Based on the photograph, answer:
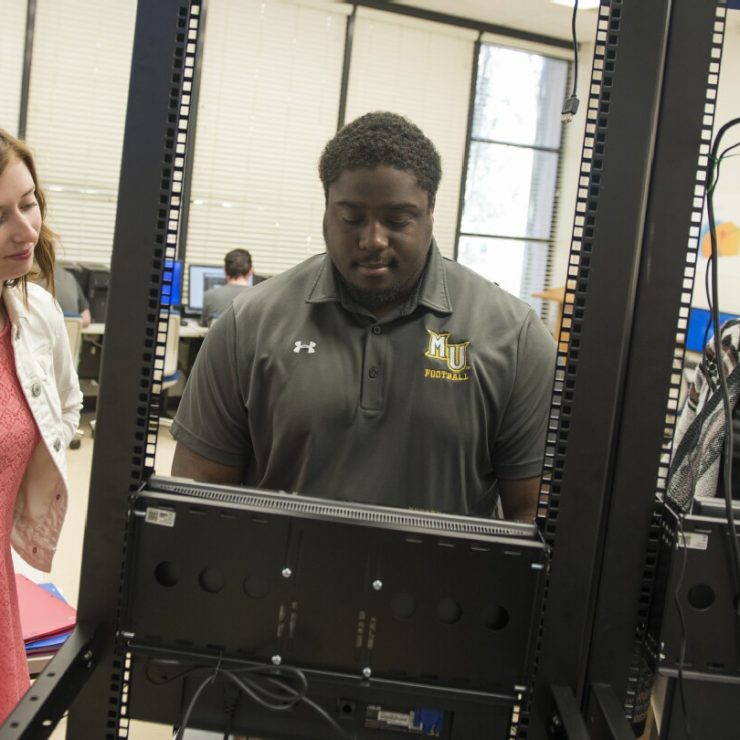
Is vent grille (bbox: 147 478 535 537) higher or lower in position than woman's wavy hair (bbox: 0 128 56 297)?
lower

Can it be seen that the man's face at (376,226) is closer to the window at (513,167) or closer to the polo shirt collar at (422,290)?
the polo shirt collar at (422,290)

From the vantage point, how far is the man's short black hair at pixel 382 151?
4.81ft

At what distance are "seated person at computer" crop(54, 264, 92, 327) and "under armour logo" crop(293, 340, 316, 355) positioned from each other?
4.21m

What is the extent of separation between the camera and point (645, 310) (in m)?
0.82

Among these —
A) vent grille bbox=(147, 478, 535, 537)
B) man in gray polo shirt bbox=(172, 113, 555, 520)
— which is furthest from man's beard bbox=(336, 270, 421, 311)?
vent grille bbox=(147, 478, 535, 537)

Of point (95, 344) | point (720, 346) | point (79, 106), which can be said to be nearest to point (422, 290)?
point (720, 346)

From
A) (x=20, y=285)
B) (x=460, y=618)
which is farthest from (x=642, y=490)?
(x=20, y=285)

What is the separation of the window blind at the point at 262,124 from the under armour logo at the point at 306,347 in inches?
224

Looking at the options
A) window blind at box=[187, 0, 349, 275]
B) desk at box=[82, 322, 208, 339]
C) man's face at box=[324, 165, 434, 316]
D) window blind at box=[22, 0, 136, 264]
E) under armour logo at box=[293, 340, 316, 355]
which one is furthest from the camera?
window blind at box=[187, 0, 349, 275]

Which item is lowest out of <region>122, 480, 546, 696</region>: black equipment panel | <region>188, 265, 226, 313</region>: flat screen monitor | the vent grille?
<region>122, 480, 546, 696</region>: black equipment panel

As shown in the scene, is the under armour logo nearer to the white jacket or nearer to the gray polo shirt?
the gray polo shirt

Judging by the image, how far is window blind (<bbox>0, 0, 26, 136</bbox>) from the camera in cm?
623

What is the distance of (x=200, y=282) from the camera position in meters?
6.60

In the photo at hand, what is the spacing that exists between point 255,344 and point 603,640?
2.87 feet
